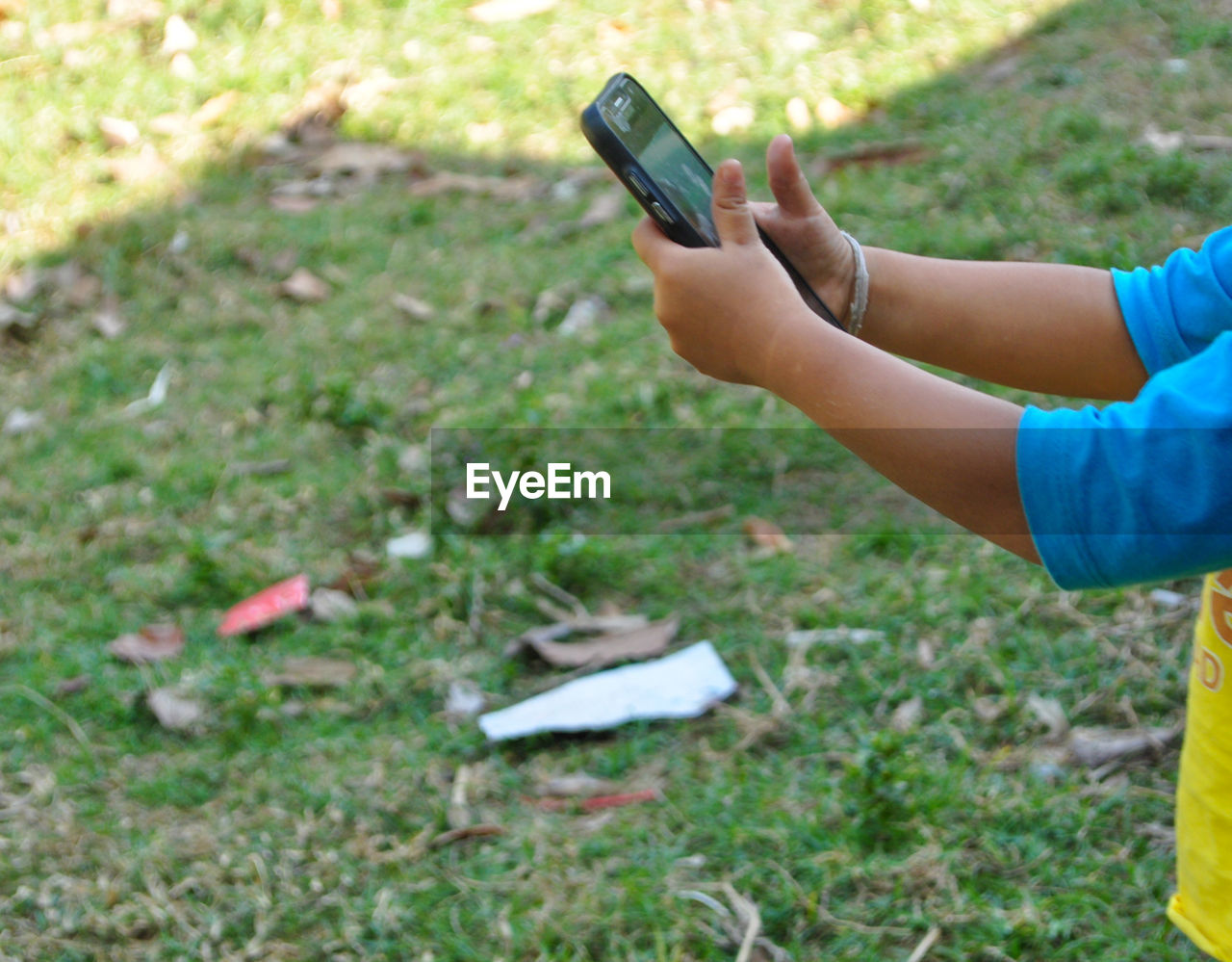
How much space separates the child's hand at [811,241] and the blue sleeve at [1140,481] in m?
0.51

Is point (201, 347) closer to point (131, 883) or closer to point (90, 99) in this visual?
point (90, 99)

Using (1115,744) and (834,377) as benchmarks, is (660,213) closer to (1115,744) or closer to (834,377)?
(834,377)

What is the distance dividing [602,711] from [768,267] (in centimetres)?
120

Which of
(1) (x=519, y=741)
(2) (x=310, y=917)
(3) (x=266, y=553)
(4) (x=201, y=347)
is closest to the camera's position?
(2) (x=310, y=917)

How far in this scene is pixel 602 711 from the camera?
7.80 ft

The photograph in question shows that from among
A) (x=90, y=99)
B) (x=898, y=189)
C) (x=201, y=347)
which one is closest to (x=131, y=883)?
(x=201, y=347)

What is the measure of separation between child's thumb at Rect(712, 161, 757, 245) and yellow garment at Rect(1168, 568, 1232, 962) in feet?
2.08

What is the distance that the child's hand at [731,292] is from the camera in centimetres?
137

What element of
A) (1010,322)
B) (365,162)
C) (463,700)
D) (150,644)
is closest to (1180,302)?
(1010,322)

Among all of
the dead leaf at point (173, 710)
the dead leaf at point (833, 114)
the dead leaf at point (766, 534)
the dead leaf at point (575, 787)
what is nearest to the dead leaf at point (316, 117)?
the dead leaf at point (833, 114)

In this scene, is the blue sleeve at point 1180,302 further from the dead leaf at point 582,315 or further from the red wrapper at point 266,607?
the dead leaf at point 582,315

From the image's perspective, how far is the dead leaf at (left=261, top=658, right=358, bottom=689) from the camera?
2.52 metres

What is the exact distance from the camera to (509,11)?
5.45 m

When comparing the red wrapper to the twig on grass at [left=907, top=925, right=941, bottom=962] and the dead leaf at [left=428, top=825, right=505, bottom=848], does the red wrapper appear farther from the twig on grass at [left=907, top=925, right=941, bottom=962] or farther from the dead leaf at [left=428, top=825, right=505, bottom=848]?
the twig on grass at [left=907, top=925, right=941, bottom=962]
